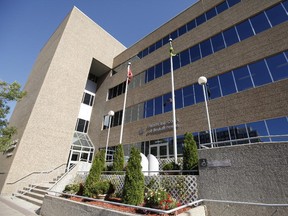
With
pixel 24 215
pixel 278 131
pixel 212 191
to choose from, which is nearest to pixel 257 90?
pixel 278 131

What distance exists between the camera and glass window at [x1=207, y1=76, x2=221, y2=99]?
13752 mm

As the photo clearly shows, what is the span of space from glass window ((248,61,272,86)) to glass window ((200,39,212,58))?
4.16 m

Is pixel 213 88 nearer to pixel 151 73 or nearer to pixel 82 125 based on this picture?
pixel 151 73

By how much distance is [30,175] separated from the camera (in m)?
15.9

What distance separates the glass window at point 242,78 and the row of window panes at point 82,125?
2043cm

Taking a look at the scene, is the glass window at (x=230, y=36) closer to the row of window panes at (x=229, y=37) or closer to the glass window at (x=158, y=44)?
the row of window panes at (x=229, y=37)

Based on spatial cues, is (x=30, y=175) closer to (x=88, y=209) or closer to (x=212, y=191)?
(x=88, y=209)

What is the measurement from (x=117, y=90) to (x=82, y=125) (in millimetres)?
7247

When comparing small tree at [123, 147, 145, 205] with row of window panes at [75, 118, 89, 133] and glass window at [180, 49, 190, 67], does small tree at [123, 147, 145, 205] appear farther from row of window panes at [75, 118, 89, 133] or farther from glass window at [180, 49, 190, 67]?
row of window panes at [75, 118, 89, 133]

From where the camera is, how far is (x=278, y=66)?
37.2 ft

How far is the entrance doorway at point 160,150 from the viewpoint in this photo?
1523cm

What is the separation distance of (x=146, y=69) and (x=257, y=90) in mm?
12859

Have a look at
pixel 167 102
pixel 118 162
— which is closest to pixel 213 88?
pixel 167 102

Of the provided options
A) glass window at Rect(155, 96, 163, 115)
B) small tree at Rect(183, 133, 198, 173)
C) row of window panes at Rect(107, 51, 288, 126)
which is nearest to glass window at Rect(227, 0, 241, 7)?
row of window panes at Rect(107, 51, 288, 126)
